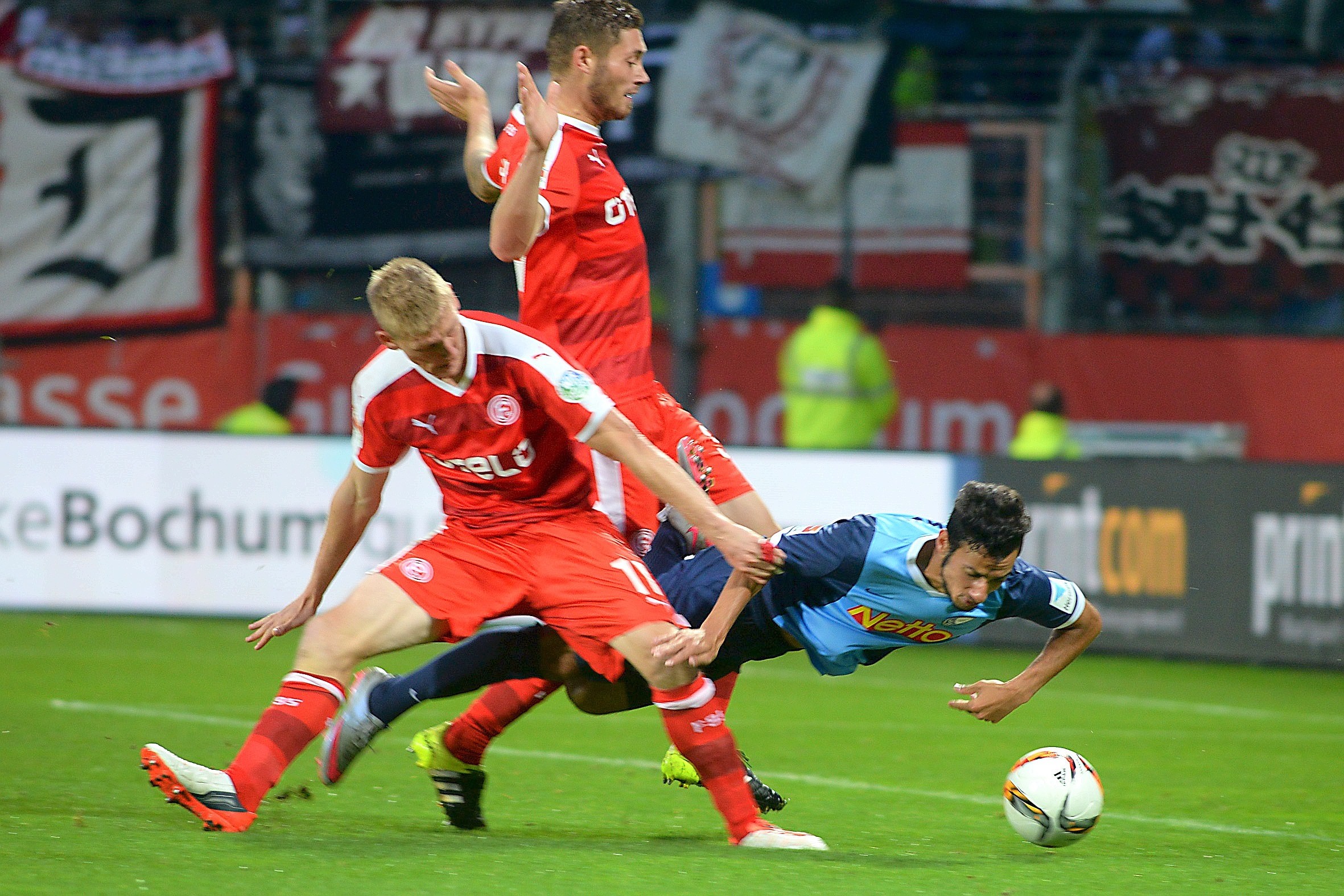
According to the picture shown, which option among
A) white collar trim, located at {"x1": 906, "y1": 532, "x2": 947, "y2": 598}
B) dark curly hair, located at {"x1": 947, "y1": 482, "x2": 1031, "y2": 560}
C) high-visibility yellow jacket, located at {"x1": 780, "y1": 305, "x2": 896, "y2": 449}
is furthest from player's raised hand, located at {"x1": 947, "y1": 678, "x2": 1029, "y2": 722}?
high-visibility yellow jacket, located at {"x1": 780, "y1": 305, "x2": 896, "y2": 449}

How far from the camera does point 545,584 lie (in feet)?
15.9

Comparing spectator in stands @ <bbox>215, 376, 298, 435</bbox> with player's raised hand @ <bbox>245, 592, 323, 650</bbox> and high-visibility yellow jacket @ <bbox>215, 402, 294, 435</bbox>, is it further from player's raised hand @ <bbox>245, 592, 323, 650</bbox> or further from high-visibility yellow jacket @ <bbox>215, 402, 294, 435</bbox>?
player's raised hand @ <bbox>245, 592, 323, 650</bbox>

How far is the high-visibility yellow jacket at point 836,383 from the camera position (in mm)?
12469

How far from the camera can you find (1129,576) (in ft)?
33.4

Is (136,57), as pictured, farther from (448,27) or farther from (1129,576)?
(1129,576)

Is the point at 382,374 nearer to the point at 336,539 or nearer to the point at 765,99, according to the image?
the point at 336,539

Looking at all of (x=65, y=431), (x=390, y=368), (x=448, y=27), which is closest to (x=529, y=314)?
(x=390, y=368)

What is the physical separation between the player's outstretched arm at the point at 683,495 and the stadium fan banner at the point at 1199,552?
6.05m

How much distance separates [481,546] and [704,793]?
5.18ft

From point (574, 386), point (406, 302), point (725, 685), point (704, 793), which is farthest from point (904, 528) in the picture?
point (704, 793)

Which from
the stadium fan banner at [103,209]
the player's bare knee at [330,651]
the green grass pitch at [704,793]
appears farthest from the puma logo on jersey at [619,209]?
the stadium fan banner at [103,209]

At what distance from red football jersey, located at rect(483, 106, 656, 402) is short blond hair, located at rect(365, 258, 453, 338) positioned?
2.37 feet

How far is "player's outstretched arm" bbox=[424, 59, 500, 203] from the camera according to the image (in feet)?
17.6

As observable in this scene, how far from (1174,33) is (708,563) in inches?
403
